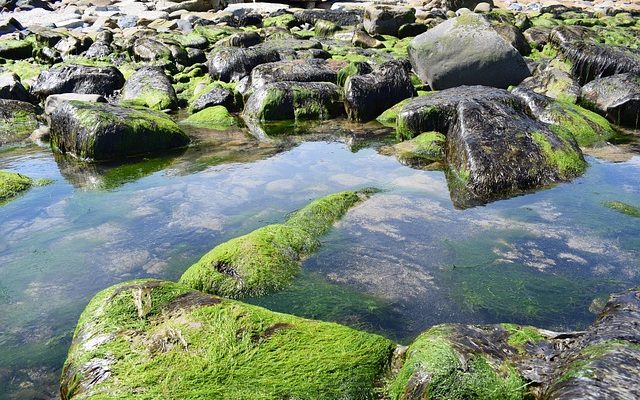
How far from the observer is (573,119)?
10.6m

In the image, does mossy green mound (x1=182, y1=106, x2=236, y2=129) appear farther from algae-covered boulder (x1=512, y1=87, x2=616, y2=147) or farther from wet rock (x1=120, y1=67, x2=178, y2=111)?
algae-covered boulder (x1=512, y1=87, x2=616, y2=147)

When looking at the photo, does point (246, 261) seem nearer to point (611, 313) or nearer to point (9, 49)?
point (611, 313)

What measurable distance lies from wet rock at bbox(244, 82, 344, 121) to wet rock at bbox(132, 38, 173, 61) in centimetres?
766

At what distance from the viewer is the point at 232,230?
662 cm

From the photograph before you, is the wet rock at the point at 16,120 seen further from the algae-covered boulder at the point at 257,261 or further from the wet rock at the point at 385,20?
the wet rock at the point at 385,20

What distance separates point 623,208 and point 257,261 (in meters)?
4.87

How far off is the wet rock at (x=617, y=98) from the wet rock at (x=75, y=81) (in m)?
12.9

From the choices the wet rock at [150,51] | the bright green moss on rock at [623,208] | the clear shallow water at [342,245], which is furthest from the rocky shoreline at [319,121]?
the bright green moss on rock at [623,208]

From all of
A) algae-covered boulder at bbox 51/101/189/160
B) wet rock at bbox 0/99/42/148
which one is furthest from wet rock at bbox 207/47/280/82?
algae-covered boulder at bbox 51/101/189/160

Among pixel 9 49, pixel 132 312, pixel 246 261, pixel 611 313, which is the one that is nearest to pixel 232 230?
pixel 246 261

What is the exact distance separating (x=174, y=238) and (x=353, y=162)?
4.03m

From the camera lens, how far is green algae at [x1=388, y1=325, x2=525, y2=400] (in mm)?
3363

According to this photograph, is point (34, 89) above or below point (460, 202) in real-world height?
above

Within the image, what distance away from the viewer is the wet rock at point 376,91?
1280 centimetres
